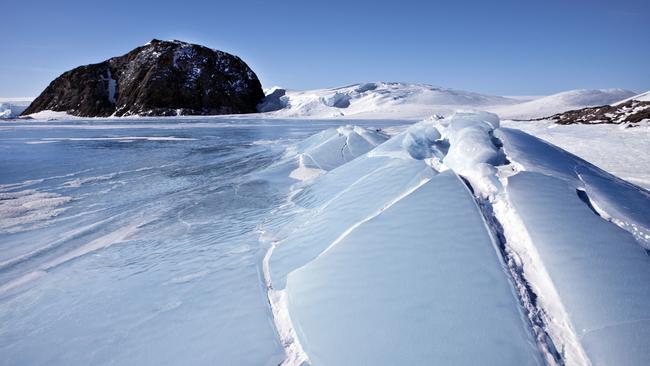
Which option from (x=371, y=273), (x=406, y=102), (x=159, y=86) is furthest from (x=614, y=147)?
(x=159, y=86)

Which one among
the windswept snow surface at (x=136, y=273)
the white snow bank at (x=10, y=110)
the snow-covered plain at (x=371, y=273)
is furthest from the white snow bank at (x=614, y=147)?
the white snow bank at (x=10, y=110)

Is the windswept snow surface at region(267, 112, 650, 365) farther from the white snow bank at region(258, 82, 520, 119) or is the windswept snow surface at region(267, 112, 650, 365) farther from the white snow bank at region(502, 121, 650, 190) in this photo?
the white snow bank at region(258, 82, 520, 119)

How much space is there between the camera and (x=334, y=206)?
8.23 ft

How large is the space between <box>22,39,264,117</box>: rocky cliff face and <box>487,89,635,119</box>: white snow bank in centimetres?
3290

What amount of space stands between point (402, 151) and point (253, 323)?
2103 millimetres

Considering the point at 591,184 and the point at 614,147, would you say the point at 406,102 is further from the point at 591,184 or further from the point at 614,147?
the point at 591,184

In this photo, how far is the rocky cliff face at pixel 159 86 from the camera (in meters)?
45.8

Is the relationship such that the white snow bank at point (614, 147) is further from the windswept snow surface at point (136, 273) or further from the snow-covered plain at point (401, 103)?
the snow-covered plain at point (401, 103)

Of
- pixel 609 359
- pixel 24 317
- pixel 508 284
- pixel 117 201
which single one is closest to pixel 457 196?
pixel 508 284

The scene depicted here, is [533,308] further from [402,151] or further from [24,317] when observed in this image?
[24,317]

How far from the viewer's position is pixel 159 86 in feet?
151

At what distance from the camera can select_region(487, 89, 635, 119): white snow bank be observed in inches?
1122

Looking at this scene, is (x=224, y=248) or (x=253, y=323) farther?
(x=224, y=248)

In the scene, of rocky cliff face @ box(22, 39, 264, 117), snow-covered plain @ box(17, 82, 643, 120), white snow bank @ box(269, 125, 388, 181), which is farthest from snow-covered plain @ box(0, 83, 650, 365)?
rocky cliff face @ box(22, 39, 264, 117)
